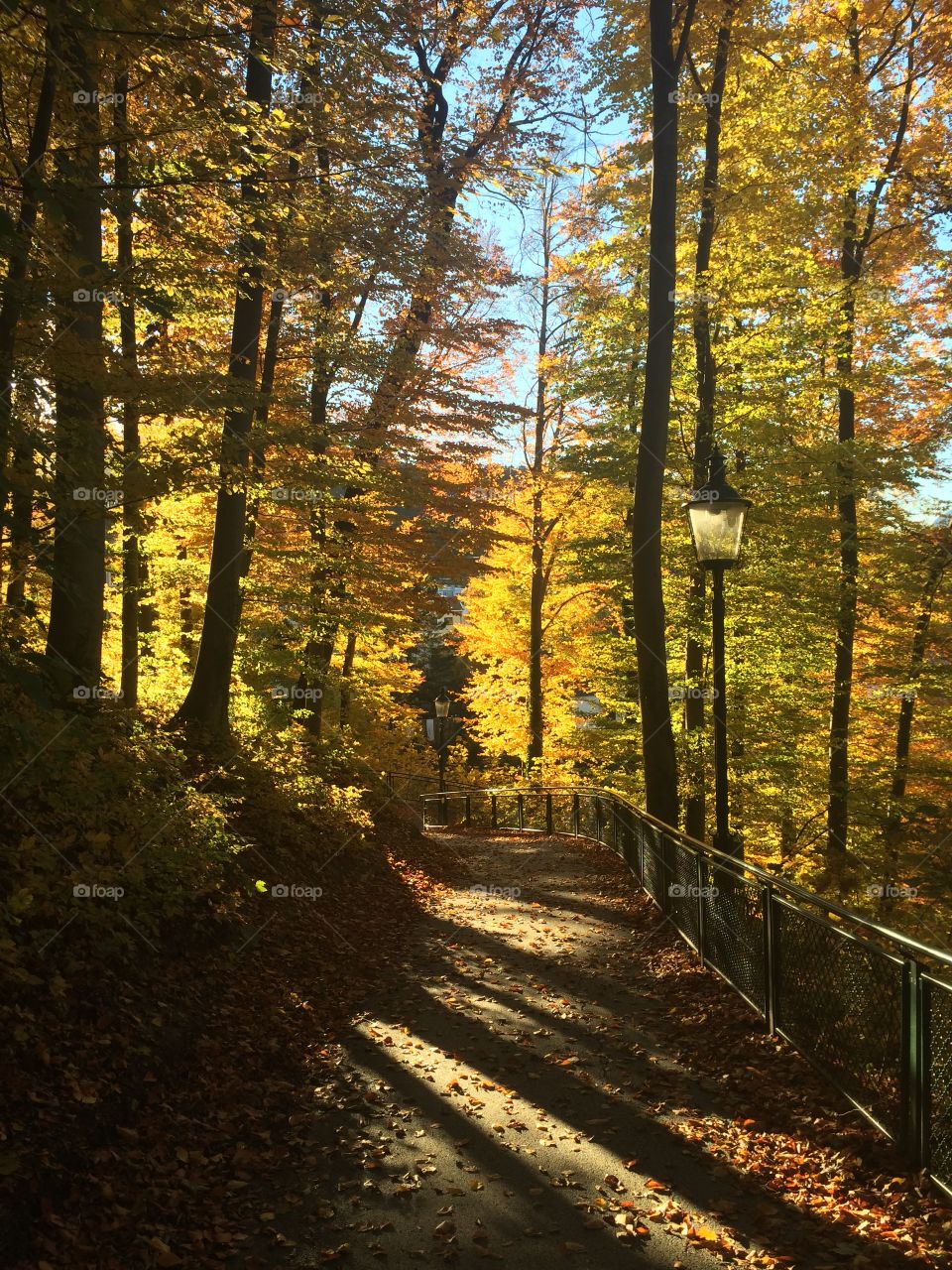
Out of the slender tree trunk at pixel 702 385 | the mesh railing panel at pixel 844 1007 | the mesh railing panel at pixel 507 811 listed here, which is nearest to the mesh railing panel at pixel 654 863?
the slender tree trunk at pixel 702 385

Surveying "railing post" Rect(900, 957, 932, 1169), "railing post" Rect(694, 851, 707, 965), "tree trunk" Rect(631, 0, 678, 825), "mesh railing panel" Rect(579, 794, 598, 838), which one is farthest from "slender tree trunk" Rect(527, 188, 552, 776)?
"railing post" Rect(900, 957, 932, 1169)

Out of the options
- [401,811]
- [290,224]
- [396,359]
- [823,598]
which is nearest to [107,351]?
[290,224]

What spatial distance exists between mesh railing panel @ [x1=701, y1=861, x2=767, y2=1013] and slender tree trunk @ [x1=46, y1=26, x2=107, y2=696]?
15.5 feet

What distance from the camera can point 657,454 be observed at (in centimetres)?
1040

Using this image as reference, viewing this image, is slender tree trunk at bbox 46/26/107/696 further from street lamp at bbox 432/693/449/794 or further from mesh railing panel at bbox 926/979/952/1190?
street lamp at bbox 432/693/449/794

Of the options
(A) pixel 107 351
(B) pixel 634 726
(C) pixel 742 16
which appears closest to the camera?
(A) pixel 107 351

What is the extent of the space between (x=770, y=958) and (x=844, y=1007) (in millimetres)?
1087

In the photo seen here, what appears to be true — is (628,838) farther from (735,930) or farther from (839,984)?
(839,984)

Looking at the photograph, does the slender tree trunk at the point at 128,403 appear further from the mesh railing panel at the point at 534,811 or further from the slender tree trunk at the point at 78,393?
the mesh railing panel at the point at 534,811

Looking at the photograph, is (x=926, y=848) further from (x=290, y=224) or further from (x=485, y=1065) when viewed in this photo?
(x=290, y=224)

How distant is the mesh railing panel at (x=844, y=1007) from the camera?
430 centimetres

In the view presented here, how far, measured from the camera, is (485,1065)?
5.71 m

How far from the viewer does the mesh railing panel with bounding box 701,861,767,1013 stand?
6137 mm

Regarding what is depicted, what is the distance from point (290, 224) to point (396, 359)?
18.6 feet
